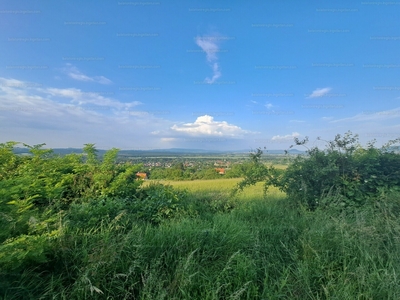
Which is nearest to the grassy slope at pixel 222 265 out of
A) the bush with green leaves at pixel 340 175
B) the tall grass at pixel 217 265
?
the tall grass at pixel 217 265

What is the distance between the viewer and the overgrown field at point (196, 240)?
2041mm

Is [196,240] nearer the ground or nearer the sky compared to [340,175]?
nearer the ground

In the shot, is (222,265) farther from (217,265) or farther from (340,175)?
(340,175)

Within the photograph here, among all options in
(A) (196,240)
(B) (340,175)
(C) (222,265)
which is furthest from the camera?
(B) (340,175)

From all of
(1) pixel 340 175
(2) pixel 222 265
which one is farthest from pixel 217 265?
(1) pixel 340 175

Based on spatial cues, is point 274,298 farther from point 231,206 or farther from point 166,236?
point 231,206

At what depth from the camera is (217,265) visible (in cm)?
245

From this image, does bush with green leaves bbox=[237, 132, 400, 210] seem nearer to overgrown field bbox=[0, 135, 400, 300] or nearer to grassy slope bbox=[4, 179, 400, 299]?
overgrown field bbox=[0, 135, 400, 300]

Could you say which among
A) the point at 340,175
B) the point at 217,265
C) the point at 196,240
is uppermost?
the point at 340,175

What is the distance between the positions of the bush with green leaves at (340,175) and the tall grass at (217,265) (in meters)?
1.13

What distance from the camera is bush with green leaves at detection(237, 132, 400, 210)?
434cm

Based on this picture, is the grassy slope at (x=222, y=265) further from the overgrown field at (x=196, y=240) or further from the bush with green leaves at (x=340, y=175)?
the bush with green leaves at (x=340, y=175)

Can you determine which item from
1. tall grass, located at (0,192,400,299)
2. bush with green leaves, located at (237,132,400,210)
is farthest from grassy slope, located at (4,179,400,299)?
bush with green leaves, located at (237,132,400,210)

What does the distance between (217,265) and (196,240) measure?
453 millimetres
